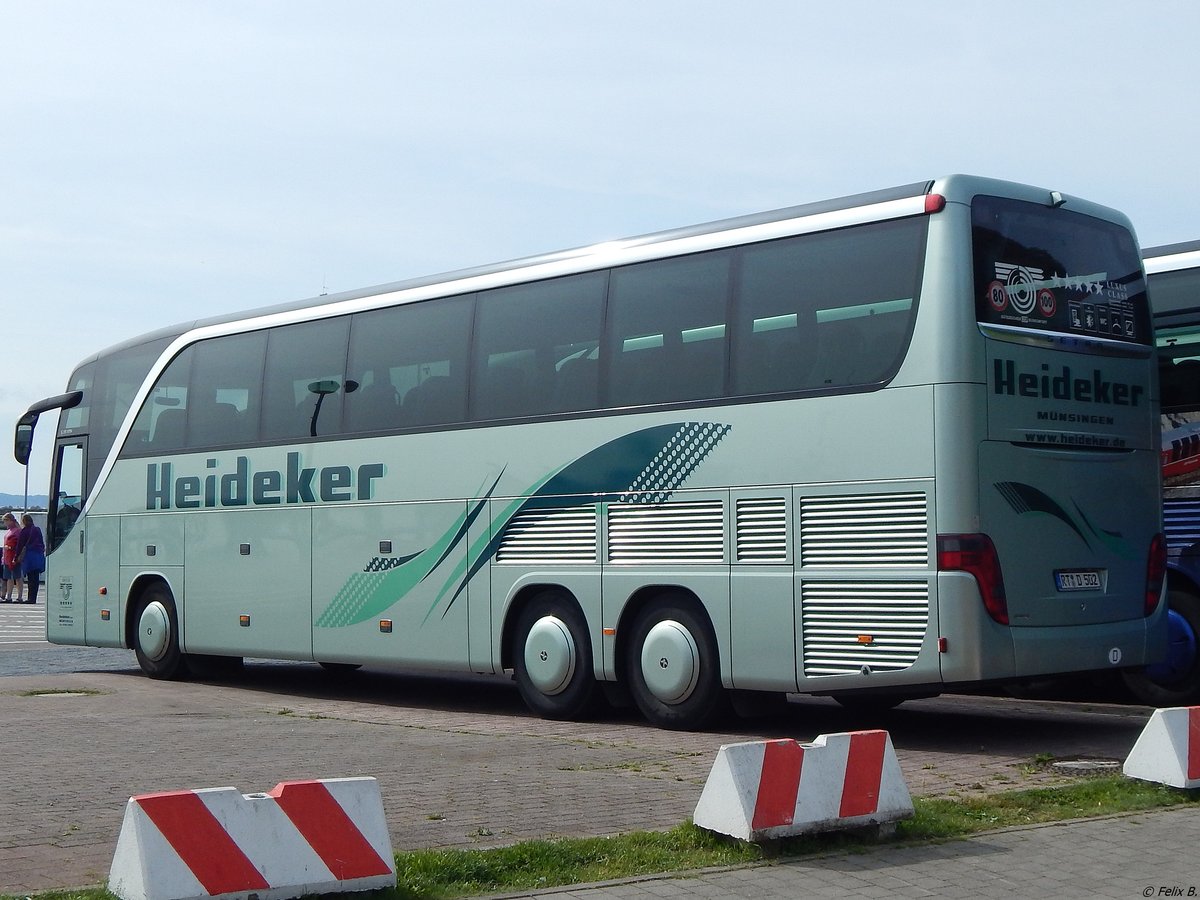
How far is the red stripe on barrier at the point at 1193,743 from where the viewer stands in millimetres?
8836

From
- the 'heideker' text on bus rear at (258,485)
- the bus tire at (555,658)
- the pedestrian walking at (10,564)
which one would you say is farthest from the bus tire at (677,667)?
the pedestrian walking at (10,564)

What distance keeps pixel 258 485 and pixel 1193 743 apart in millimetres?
10561

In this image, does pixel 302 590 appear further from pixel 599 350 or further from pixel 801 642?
pixel 801 642

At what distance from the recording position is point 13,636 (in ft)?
83.8

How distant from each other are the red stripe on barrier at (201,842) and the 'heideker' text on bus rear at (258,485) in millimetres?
9478

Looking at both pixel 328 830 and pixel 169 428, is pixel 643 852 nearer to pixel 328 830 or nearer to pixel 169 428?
pixel 328 830

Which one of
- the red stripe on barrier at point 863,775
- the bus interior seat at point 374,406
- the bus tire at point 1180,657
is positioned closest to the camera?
the red stripe on barrier at point 863,775

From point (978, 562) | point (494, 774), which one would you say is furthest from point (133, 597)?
point (978, 562)

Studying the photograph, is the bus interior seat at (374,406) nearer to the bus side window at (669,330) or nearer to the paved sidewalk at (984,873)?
the bus side window at (669,330)

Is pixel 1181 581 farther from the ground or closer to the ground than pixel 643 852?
farther from the ground

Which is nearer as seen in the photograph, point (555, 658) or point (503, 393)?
point (555, 658)

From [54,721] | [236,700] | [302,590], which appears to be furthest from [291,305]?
[54,721]

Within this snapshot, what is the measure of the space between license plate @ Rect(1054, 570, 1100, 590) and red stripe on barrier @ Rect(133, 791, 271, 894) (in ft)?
23.5

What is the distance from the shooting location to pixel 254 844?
6.07 meters
